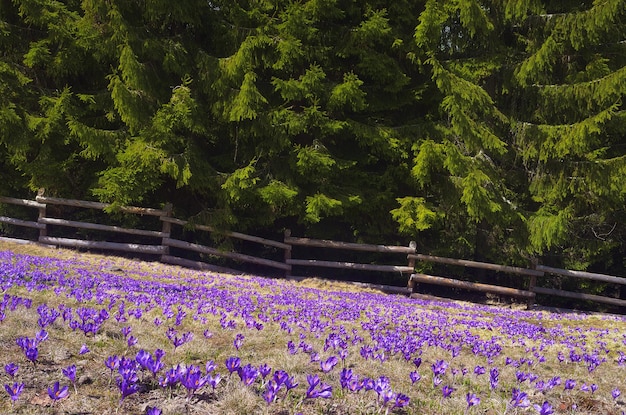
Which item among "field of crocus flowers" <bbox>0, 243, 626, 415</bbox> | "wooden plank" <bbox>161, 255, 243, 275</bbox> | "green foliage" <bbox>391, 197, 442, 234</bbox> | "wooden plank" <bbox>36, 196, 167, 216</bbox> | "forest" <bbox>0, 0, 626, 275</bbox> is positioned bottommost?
"wooden plank" <bbox>161, 255, 243, 275</bbox>

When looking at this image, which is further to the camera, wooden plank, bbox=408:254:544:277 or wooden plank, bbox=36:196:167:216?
wooden plank, bbox=36:196:167:216

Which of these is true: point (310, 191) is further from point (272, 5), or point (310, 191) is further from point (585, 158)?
point (585, 158)

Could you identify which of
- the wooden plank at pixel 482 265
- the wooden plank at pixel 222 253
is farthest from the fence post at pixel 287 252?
the wooden plank at pixel 482 265

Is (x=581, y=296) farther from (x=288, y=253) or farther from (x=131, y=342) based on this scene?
(x=131, y=342)

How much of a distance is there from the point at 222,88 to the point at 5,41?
21.6 ft

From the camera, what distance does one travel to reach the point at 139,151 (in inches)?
474

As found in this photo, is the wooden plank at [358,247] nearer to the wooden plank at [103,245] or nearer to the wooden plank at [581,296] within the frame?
the wooden plank at [581,296]

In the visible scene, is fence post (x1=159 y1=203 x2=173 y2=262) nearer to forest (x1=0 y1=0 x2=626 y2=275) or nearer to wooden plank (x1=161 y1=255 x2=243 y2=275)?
wooden plank (x1=161 y1=255 x2=243 y2=275)

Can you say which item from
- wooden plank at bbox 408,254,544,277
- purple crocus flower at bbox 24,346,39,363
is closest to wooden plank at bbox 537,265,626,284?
wooden plank at bbox 408,254,544,277

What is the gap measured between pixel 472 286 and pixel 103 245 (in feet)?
33.9

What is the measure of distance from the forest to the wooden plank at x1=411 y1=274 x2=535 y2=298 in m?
0.96

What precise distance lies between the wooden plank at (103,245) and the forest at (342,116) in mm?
1315

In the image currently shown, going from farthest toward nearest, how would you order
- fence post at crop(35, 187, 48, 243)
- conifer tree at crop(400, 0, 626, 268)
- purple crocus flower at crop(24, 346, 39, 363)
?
fence post at crop(35, 187, 48, 243)
conifer tree at crop(400, 0, 626, 268)
purple crocus flower at crop(24, 346, 39, 363)

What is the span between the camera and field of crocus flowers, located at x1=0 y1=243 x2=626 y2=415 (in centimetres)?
255
